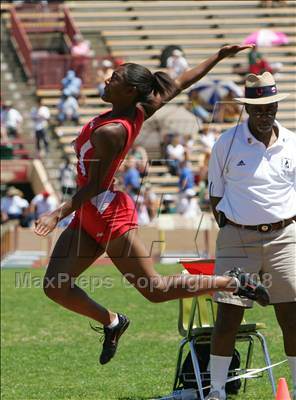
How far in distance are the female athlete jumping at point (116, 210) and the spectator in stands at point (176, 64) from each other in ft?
59.6

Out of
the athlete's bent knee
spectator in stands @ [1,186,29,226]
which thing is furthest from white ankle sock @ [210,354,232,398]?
spectator in stands @ [1,186,29,226]

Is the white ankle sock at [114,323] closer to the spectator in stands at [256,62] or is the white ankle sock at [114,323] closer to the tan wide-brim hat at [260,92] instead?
the tan wide-brim hat at [260,92]

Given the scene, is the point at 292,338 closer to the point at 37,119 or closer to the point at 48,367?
the point at 48,367

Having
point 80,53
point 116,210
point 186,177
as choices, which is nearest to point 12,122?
point 80,53

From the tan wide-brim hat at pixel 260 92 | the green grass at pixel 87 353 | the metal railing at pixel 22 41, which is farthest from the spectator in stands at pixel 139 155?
the tan wide-brim hat at pixel 260 92

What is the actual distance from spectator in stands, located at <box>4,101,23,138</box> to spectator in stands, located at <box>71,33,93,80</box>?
254 centimetres

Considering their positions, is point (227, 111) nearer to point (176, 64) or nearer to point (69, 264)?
point (176, 64)

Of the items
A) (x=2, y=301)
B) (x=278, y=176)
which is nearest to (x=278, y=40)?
(x=2, y=301)

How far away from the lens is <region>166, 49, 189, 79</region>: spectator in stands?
24625 mm

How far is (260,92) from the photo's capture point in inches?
253

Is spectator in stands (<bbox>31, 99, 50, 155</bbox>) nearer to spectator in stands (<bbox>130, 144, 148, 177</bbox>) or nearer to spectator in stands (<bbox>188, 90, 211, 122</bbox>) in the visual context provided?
spectator in stands (<bbox>130, 144, 148, 177</bbox>)

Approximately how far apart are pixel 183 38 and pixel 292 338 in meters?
24.1

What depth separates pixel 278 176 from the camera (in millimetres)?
6352

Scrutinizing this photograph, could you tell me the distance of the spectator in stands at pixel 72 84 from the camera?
83.4ft
